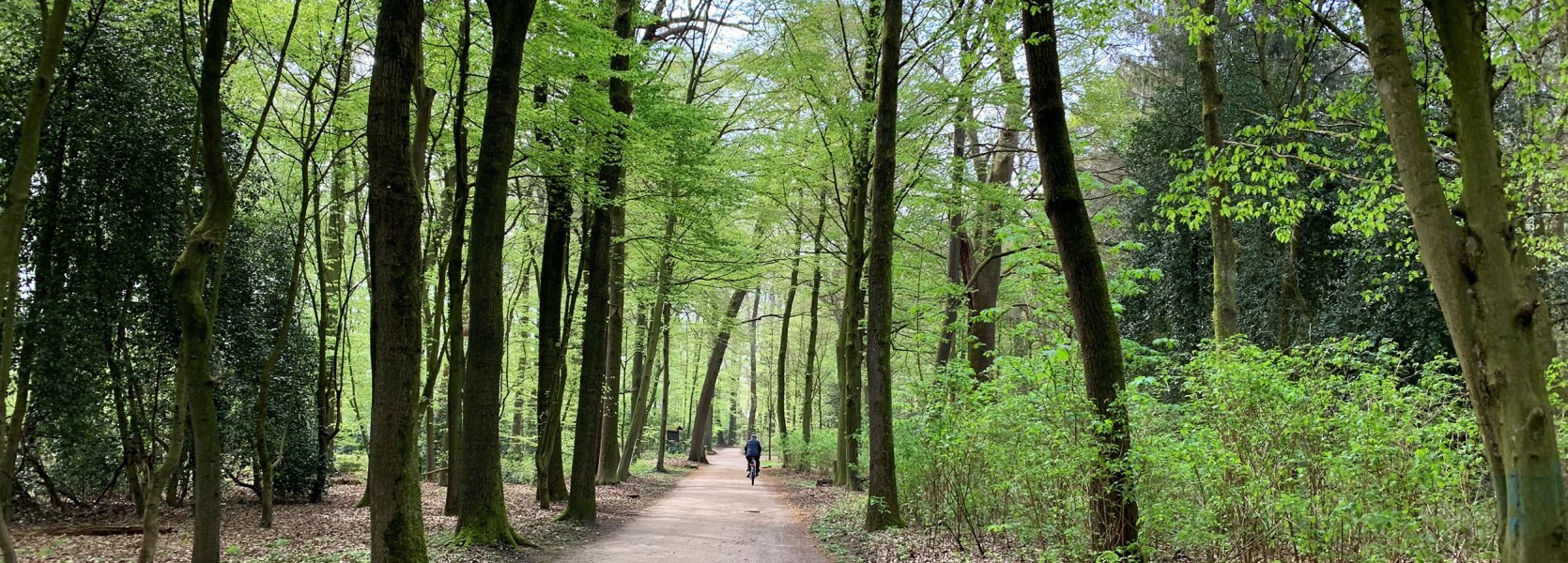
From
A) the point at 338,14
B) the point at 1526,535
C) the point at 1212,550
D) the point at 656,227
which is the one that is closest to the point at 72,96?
the point at 338,14

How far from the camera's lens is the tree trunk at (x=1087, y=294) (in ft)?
16.4

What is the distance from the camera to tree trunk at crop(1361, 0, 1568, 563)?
3.11 m

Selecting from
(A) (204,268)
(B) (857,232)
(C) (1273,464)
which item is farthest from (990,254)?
(A) (204,268)

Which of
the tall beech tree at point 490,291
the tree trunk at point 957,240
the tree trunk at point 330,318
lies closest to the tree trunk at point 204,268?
the tall beech tree at point 490,291

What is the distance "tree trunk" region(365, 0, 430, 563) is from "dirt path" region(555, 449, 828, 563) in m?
2.89

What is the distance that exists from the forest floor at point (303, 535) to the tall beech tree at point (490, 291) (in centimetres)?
44

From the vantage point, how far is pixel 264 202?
1366cm

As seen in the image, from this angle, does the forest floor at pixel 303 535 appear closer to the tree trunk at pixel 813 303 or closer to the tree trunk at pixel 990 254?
the tree trunk at pixel 813 303

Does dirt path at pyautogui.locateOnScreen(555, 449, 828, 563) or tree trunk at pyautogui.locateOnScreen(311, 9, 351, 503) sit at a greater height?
tree trunk at pyautogui.locateOnScreen(311, 9, 351, 503)

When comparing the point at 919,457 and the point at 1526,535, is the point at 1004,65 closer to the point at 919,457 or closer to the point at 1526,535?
the point at 919,457

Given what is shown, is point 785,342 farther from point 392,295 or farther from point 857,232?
point 392,295

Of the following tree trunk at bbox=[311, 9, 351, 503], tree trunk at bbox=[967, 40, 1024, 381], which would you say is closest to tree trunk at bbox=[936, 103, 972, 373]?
tree trunk at bbox=[967, 40, 1024, 381]

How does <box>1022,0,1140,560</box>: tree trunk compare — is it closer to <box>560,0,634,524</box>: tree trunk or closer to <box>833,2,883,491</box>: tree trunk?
<box>560,0,634,524</box>: tree trunk

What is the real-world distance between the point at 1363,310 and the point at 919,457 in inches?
385
